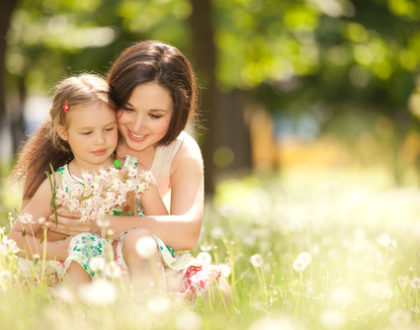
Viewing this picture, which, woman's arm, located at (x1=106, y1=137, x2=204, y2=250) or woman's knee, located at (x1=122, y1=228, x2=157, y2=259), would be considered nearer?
woman's knee, located at (x1=122, y1=228, x2=157, y2=259)

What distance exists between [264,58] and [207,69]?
2.90 meters

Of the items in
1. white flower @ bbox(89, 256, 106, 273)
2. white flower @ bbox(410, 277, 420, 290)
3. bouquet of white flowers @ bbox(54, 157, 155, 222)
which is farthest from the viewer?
bouquet of white flowers @ bbox(54, 157, 155, 222)

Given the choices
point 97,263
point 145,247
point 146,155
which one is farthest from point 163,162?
point 97,263

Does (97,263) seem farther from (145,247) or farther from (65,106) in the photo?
(65,106)

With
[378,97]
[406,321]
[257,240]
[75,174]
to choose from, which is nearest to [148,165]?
[75,174]

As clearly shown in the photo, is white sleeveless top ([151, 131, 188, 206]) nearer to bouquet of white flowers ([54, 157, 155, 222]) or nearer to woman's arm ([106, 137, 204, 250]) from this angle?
woman's arm ([106, 137, 204, 250])

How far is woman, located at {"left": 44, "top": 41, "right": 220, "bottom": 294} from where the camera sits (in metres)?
3.17

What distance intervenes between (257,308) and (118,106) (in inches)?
59.8

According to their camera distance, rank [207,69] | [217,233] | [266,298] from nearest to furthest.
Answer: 1. [266,298]
2. [217,233]
3. [207,69]

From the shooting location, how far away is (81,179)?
317 centimetres

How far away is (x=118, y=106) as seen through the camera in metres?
3.36

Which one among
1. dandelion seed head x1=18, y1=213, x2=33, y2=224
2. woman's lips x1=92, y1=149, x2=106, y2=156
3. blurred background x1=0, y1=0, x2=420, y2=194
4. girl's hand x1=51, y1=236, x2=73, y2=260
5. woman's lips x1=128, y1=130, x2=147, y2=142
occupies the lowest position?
girl's hand x1=51, y1=236, x2=73, y2=260

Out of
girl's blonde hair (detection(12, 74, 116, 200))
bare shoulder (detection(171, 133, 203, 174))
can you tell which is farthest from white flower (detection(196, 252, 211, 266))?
girl's blonde hair (detection(12, 74, 116, 200))

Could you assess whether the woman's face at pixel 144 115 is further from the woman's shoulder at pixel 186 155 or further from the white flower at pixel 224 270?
the white flower at pixel 224 270
